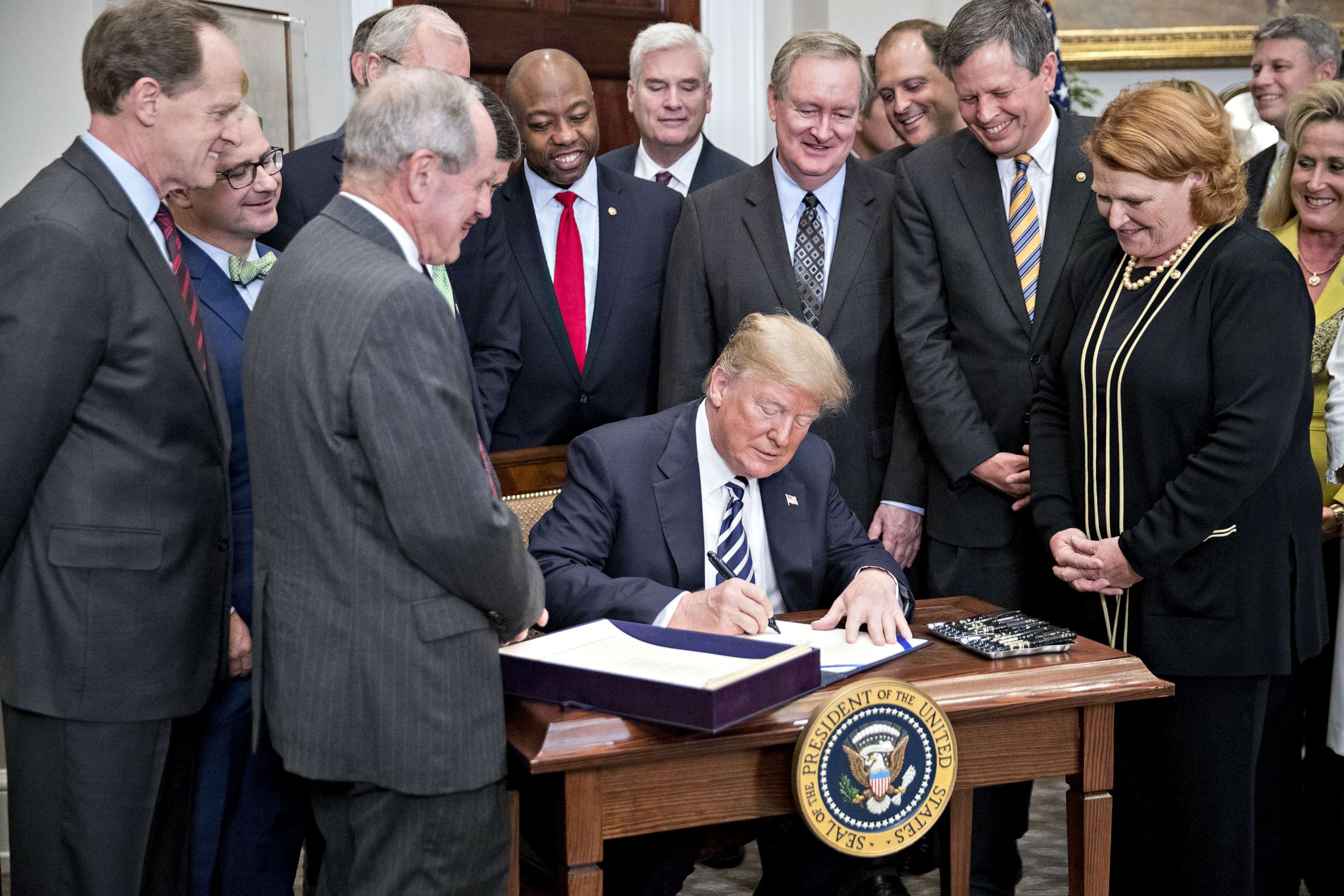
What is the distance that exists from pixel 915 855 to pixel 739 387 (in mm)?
1637

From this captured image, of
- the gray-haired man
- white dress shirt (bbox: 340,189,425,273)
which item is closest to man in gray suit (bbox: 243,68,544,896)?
white dress shirt (bbox: 340,189,425,273)

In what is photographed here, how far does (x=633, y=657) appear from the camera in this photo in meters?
2.13

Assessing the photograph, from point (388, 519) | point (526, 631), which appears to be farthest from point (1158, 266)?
point (388, 519)

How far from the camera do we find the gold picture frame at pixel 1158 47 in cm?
574

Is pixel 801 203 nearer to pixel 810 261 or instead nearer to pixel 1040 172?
pixel 810 261

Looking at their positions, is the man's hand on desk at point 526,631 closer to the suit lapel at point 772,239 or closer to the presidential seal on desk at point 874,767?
the presidential seal on desk at point 874,767

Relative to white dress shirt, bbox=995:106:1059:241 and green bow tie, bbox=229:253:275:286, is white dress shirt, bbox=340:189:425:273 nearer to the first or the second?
green bow tie, bbox=229:253:275:286

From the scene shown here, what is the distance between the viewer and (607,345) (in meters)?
3.58

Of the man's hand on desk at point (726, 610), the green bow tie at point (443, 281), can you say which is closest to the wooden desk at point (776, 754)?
the man's hand on desk at point (726, 610)

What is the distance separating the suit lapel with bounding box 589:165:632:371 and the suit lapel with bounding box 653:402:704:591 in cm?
87

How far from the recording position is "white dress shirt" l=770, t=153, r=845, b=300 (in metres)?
3.48

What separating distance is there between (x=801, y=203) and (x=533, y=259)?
0.73 m

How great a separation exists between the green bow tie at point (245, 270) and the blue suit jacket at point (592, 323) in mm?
841

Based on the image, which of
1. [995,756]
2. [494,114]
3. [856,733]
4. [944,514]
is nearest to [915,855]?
[944,514]
